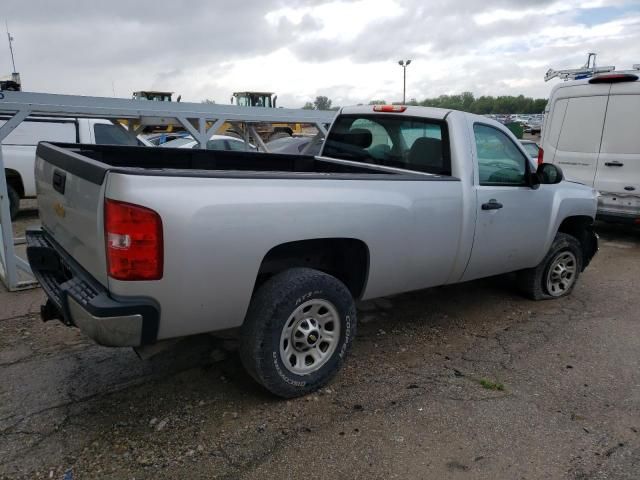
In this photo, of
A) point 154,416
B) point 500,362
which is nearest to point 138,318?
point 154,416

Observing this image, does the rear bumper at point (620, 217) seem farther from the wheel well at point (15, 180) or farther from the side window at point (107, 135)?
the wheel well at point (15, 180)

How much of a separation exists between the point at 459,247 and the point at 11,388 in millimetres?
3270

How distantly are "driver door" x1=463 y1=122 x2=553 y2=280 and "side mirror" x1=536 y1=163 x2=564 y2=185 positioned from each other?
0.34ft

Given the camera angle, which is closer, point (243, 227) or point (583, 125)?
point (243, 227)

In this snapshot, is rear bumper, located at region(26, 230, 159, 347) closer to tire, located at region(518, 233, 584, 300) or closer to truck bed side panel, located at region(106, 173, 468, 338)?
truck bed side panel, located at region(106, 173, 468, 338)

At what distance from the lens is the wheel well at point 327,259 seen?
10.5 feet

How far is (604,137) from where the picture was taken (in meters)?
7.95

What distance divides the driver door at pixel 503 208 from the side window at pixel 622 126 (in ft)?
12.9

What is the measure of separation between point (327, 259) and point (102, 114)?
3248 mm

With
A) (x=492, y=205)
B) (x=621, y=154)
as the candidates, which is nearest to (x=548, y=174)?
(x=492, y=205)

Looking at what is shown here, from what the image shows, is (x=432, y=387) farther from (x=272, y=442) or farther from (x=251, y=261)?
(x=251, y=261)

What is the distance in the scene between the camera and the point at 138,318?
2543 mm

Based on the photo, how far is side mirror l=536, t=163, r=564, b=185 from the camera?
4582 mm

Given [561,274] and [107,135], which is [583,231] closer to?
[561,274]
